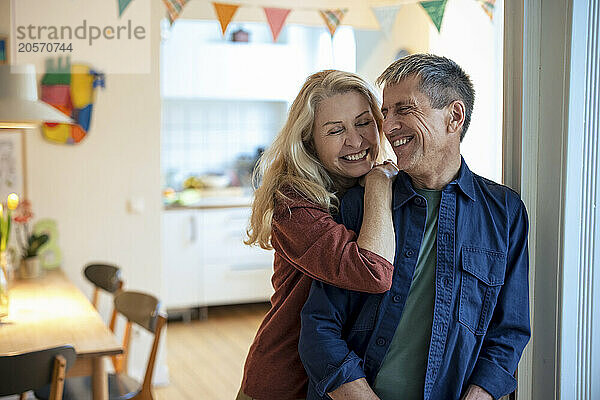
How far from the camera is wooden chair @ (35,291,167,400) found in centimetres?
267

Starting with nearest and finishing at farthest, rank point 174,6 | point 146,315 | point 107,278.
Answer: point 174,6
point 146,315
point 107,278

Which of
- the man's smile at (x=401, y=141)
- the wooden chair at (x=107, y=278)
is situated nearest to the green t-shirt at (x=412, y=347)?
the man's smile at (x=401, y=141)

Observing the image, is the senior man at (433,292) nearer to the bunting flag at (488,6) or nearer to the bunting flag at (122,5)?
the bunting flag at (488,6)

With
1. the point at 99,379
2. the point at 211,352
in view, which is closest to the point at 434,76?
the point at 99,379

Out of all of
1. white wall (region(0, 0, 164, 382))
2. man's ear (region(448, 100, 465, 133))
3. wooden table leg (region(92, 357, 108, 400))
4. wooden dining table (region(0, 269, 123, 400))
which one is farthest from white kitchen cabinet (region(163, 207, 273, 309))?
man's ear (region(448, 100, 465, 133))

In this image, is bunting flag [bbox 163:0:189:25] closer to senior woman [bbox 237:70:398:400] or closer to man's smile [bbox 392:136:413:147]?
senior woman [bbox 237:70:398:400]

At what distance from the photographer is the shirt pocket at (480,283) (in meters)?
1.55

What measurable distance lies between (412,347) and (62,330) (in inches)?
61.4

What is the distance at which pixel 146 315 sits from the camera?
9.12ft

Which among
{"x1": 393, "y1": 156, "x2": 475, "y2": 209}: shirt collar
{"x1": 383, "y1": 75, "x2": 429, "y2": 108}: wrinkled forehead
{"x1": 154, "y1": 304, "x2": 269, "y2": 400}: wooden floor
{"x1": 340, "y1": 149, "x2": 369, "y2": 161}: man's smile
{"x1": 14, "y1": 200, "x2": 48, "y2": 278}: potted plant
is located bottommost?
{"x1": 154, "y1": 304, "x2": 269, "y2": 400}: wooden floor

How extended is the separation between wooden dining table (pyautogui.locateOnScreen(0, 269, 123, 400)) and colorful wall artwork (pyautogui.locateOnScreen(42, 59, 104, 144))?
3.19ft

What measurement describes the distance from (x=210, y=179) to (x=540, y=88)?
4.36 meters

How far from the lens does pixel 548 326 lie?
1.71 meters

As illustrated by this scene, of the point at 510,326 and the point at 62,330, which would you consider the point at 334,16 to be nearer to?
the point at 510,326
